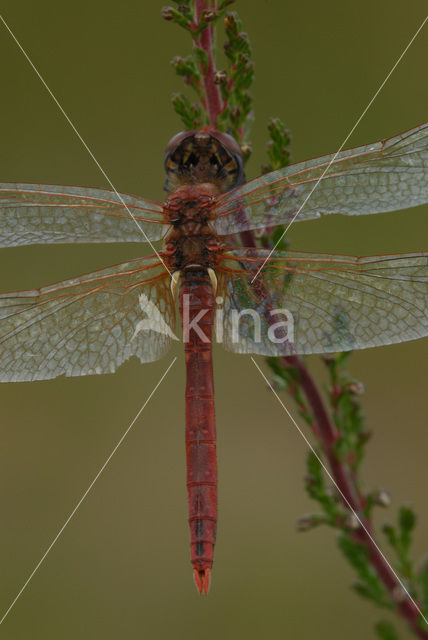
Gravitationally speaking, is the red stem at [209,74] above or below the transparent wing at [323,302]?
above

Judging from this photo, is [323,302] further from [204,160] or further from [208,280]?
[204,160]

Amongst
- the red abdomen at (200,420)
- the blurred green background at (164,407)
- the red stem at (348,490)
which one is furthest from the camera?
the blurred green background at (164,407)

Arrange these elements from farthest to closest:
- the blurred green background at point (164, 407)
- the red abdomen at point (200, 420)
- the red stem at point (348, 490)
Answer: the blurred green background at point (164, 407)
the red stem at point (348, 490)
the red abdomen at point (200, 420)

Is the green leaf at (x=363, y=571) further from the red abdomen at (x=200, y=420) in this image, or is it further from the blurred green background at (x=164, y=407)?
A: the blurred green background at (x=164, y=407)

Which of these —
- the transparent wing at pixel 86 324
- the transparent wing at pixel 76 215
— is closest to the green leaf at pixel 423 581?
the transparent wing at pixel 86 324

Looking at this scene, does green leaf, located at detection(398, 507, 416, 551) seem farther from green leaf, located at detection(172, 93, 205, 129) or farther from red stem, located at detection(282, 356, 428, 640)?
green leaf, located at detection(172, 93, 205, 129)

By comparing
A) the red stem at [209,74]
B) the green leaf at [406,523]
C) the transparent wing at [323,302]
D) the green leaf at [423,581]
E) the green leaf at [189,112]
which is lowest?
the green leaf at [423,581]
